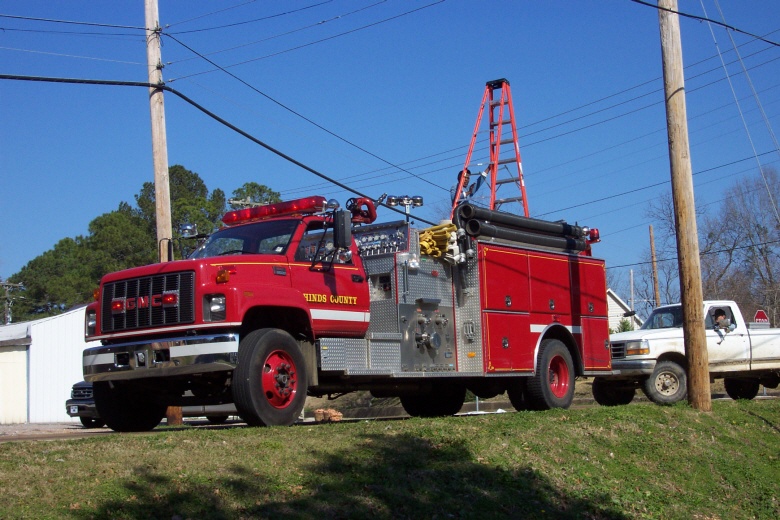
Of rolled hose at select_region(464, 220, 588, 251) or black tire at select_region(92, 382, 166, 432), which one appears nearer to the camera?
black tire at select_region(92, 382, 166, 432)

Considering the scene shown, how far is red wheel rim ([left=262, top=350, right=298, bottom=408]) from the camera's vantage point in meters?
9.72

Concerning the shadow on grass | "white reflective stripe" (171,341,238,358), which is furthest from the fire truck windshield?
the shadow on grass

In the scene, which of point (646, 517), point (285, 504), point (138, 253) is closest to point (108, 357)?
point (285, 504)

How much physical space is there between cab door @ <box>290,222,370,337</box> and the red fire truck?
0.7 inches

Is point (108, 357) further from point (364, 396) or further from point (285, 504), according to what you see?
point (364, 396)

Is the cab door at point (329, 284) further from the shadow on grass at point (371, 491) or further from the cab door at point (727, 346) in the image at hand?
the cab door at point (727, 346)

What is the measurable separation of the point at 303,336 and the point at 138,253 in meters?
45.8

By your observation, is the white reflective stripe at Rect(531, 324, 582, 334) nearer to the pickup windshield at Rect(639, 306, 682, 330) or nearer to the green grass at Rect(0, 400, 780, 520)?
the green grass at Rect(0, 400, 780, 520)

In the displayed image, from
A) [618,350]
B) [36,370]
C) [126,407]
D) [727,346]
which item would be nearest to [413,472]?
[126,407]

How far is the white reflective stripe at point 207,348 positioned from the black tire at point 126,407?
4.51ft

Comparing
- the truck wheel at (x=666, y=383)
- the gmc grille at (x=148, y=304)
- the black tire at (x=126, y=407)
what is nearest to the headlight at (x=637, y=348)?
the truck wheel at (x=666, y=383)

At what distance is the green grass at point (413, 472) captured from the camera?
249 inches

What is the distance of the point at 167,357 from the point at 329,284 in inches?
90.1

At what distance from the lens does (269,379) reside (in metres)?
9.72
